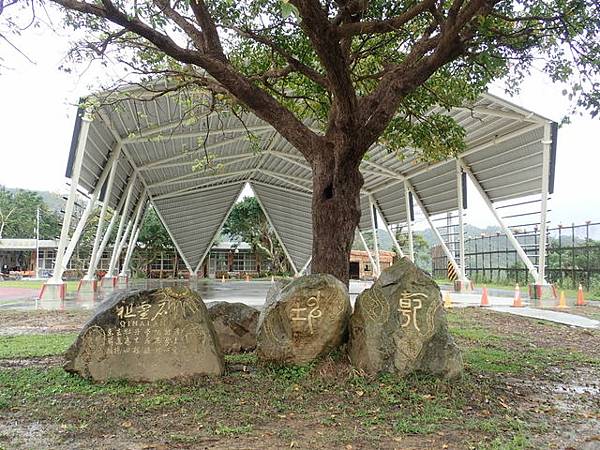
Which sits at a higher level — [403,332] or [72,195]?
[72,195]

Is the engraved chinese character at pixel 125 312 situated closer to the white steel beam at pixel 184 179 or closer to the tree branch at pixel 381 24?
the tree branch at pixel 381 24

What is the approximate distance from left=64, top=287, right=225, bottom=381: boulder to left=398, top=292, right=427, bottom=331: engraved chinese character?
210 cm

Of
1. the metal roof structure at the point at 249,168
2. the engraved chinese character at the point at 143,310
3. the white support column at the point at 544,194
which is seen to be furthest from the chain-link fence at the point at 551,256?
the engraved chinese character at the point at 143,310

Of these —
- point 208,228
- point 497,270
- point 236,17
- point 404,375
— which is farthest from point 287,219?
point 404,375

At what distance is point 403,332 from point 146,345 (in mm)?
2785

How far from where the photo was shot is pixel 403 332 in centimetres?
536

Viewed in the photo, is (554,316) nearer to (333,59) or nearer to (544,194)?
(544,194)

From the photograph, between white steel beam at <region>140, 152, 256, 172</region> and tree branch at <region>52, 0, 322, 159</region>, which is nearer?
tree branch at <region>52, 0, 322, 159</region>

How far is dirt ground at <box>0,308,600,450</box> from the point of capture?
374 cm

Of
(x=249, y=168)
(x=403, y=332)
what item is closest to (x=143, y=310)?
(x=403, y=332)

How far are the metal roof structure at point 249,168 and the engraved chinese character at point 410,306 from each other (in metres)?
5.09

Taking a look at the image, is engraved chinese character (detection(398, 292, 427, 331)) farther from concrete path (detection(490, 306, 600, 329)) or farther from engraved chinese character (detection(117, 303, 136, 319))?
concrete path (detection(490, 306, 600, 329))

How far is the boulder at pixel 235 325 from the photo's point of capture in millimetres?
7051

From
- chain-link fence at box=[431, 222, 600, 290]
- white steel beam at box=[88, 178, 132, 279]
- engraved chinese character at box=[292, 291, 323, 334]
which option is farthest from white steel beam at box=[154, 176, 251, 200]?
engraved chinese character at box=[292, 291, 323, 334]
